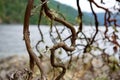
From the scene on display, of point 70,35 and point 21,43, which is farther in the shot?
point 21,43

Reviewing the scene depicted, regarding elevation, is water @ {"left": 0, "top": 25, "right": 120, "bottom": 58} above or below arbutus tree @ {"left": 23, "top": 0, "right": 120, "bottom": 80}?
below

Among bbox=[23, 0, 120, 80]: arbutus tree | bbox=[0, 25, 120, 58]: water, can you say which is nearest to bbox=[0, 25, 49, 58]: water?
bbox=[0, 25, 120, 58]: water

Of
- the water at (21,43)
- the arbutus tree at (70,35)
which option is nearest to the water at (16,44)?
the water at (21,43)

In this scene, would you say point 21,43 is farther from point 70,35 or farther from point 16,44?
point 70,35

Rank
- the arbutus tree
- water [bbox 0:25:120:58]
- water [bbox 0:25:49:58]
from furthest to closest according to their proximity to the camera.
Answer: water [bbox 0:25:49:58], water [bbox 0:25:120:58], the arbutus tree

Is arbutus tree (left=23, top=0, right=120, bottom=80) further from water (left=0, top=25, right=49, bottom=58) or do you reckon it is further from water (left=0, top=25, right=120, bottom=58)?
water (left=0, top=25, right=49, bottom=58)

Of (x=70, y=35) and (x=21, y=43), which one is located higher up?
(x=70, y=35)

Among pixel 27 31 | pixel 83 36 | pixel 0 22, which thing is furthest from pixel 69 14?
pixel 0 22

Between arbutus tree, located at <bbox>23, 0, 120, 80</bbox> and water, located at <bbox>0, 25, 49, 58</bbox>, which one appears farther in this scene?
water, located at <bbox>0, 25, 49, 58</bbox>

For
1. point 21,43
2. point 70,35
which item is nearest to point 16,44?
point 21,43

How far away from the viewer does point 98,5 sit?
2.22m

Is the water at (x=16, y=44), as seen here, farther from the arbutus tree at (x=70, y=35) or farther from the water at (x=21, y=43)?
the arbutus tree at (x=70, y=35)

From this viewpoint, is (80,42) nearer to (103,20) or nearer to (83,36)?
(83,36)

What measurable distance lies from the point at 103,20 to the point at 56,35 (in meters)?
0.33
